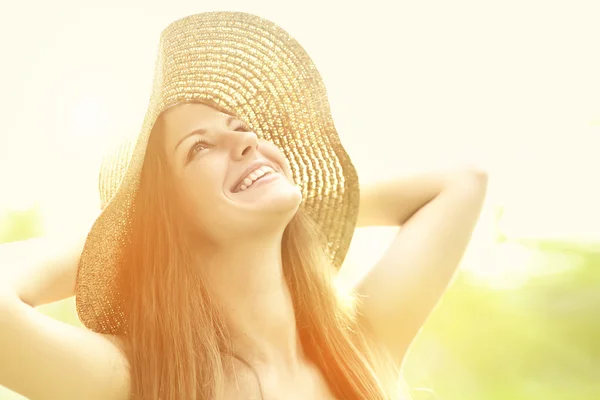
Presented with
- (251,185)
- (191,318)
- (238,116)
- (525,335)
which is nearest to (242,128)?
→ (238,116)

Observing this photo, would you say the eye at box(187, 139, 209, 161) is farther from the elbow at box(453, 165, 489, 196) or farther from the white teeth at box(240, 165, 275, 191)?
the elbow at box(453, 165, 489, 196)

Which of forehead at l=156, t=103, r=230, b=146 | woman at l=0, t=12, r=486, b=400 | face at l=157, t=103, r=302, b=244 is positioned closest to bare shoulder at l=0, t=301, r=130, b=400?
woman at l=0, t=12, r=486, b=400

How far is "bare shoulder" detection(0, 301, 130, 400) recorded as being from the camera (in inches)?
Answer: 46.3

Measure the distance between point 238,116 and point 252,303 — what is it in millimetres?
380

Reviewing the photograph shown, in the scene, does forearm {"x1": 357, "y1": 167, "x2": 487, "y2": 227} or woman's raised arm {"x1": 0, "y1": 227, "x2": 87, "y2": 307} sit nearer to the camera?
woman's raised arm {"x1": 0, "y1": 227, "x2": 87, "y2": 307}

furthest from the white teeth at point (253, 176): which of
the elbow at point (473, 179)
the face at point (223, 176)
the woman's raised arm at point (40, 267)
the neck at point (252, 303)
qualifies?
the elbow at point (473, 179)

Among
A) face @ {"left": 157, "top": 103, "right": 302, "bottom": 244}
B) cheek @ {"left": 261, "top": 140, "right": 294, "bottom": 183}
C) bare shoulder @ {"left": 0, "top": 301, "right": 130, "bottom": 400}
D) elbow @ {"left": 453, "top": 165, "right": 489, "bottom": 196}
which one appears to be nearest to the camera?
bare shoulder @ {"left": 0, "top": 301, "right": 130, "bottom": 400}

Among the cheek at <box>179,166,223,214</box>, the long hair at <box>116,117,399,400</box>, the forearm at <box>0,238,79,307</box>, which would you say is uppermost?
the cheek at <box>179,166,223,214</box>

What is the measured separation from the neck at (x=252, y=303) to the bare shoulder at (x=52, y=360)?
0.23 m

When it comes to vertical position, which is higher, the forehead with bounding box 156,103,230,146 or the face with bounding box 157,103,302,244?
the forehead with bounding box 156,103,230,146

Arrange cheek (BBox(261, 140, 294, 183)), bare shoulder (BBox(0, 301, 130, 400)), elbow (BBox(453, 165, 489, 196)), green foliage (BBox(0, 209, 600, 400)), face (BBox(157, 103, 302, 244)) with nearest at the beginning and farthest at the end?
bare shoulder (BBox(0, 301, 130, 400)) → face (BBox(157, 103, 302, 244)) → cheek (BBox(261, 140, 294, 183)) → elbow (BBox(453, 165, 489, 196)) → green foliage (BBox(0, 209, 600, 400))

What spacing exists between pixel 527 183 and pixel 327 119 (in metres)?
1.87

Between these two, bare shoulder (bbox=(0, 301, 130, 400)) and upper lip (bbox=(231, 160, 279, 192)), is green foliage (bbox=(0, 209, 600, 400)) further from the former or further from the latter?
bare shoulder (bbox=(0, 301, 130, 400))

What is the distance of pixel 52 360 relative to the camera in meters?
1.21
